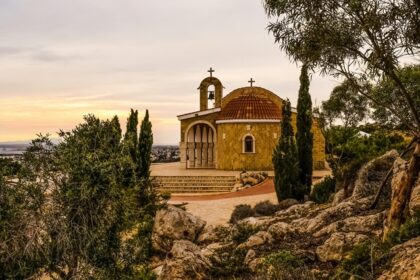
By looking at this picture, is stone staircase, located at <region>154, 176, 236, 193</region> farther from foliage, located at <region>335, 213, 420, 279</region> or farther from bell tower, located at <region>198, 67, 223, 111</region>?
foliage, located at <region>335, 213, 420, 279</region>

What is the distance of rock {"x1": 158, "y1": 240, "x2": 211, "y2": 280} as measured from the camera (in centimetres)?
873

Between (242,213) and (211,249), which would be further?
(242,213)

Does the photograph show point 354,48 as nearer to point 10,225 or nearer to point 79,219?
point 79,219

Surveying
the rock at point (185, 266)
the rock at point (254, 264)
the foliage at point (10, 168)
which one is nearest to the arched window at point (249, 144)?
the rock at point (254, 264)

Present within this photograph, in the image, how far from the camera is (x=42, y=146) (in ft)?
30.6

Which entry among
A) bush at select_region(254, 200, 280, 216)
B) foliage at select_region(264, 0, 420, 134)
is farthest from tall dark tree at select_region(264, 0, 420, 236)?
bush at select_region(254, 200, 280, 216)

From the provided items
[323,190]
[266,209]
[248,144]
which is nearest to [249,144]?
[248,144]

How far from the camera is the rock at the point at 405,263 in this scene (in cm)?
562

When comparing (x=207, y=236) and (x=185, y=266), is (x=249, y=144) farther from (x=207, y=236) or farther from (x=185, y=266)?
(x=185, y=266)

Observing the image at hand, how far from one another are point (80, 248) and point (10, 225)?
4.74ft

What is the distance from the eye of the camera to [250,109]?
110ft

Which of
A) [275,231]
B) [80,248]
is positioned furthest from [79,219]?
[275,231]

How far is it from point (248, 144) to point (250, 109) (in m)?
2.77

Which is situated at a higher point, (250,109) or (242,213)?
(250,109)
